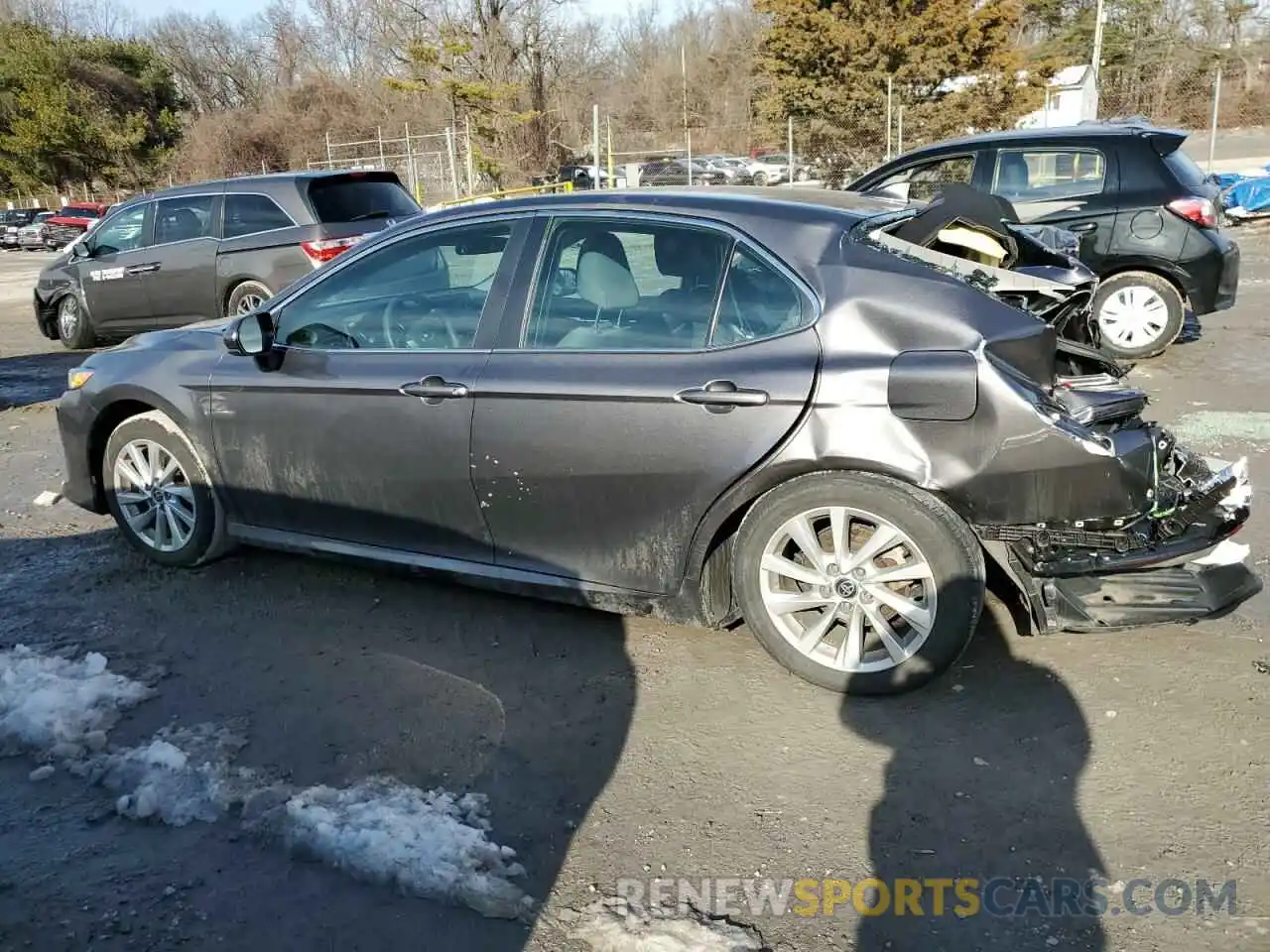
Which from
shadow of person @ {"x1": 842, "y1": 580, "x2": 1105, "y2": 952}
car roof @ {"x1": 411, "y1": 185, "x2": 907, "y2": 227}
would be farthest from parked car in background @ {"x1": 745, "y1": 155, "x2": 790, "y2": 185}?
shadow of person @ {"x1": 842, "y1": 580, "x2": 1105, "y2": 952}

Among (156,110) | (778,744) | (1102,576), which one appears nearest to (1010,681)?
(1102,576)

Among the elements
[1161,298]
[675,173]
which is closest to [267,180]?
[1161,298]

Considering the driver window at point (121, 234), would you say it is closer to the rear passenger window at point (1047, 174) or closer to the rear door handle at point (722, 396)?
the rear passenger window at point (1047, 174)

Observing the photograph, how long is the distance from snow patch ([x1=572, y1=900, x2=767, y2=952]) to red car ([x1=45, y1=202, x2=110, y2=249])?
3643 centimetres

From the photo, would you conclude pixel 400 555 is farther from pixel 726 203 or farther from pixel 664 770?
pixel 726 203

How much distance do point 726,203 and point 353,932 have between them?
2.60 metres

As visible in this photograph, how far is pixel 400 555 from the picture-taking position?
13.6ft

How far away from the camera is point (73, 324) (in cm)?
1209

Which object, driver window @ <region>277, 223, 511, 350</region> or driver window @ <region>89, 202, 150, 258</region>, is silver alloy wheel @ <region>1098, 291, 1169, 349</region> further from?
driver window @ <region>89, 202, 150, 258</region>

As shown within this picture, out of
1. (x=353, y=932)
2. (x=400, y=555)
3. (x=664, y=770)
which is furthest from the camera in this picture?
(x=400, y=555)

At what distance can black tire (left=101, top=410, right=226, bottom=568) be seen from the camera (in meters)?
4.62

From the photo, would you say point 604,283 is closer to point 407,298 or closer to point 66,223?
point 407,298

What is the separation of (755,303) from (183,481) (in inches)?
111

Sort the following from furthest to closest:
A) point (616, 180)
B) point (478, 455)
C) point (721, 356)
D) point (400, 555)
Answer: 1. point (616, 180)
2. point (400, 555)
3. point (478, 455)
4. point (721, 356)
